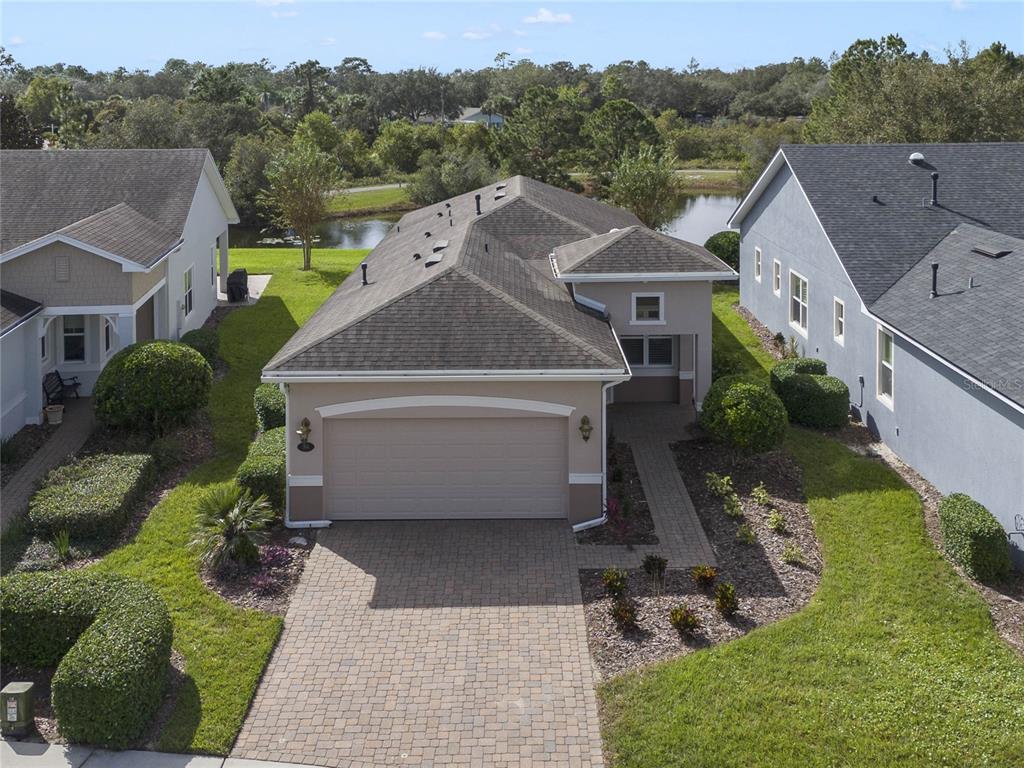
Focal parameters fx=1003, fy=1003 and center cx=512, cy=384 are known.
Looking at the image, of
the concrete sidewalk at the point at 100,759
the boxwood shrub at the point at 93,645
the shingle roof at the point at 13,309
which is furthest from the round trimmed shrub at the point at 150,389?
the concrete sidewalk at the point at 100,759

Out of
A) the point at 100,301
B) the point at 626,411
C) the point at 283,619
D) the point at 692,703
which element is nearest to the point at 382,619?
the point at 283,619

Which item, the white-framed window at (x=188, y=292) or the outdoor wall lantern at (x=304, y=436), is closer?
the outdoor wall lantern at (x=304, y=436)

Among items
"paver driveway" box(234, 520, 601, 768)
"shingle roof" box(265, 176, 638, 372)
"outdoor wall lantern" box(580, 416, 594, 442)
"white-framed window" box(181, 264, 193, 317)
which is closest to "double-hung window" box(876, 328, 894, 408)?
"shingle roof" box(265, 176, 638, 372)

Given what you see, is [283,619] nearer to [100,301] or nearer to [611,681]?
[611,681]

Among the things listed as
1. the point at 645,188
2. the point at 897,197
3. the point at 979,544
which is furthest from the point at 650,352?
the point at 645,188

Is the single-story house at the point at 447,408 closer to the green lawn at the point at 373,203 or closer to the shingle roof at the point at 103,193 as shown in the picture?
the shingle roof at the point at 103,193

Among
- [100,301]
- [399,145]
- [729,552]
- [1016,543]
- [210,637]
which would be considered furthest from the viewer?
[399,145]
